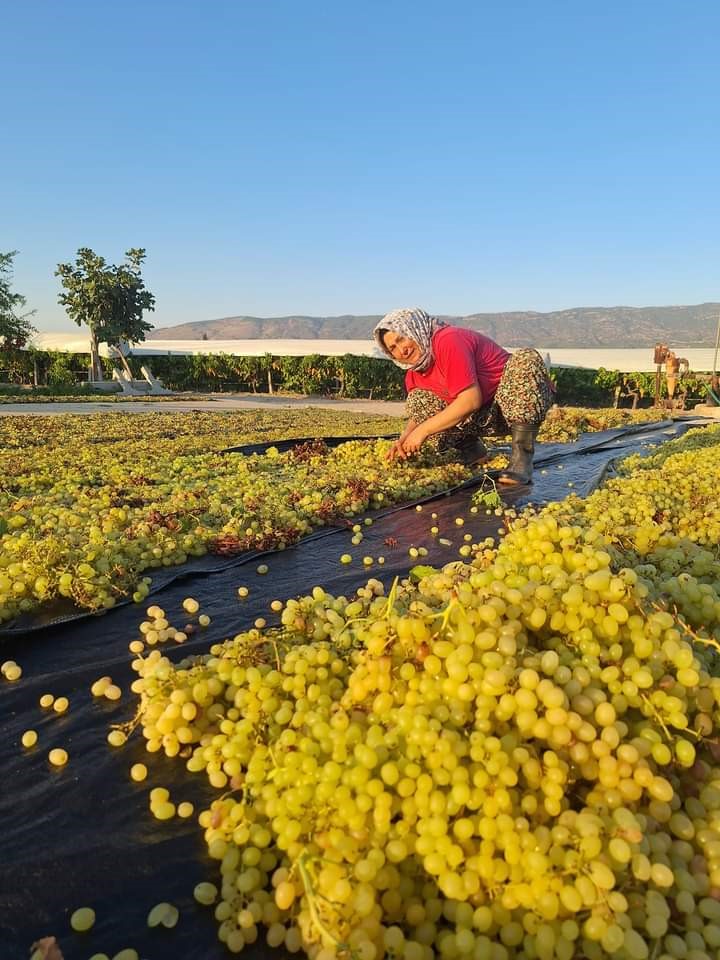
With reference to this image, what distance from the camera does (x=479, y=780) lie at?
165 cm

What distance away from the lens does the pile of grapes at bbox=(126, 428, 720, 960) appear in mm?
1535

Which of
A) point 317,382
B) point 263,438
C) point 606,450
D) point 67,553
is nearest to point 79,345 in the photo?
point 317,382

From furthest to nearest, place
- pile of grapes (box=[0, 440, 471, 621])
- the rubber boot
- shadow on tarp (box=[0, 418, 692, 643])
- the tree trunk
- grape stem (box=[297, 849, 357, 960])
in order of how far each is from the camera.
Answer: the tree trunk < the rubber boot < pile of grapes (box=[0, 440, 471, 621]) < shadow on tarp (box=[0, 418, 692, 643]) < grape stem (box=[297, 849, 357, 960])

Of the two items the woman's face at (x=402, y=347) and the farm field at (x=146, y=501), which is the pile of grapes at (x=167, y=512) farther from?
the woman's face at (x=402, y=347)

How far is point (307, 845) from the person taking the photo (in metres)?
1.74

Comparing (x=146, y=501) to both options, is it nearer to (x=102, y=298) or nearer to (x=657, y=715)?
(x=657, y=715)

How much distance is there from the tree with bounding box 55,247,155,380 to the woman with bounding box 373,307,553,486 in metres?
36.8

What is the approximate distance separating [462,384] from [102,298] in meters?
38.3

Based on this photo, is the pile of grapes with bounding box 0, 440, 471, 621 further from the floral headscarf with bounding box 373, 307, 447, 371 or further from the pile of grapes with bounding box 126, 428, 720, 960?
the pile of grapes with bounding box 126, 428, 720, 960

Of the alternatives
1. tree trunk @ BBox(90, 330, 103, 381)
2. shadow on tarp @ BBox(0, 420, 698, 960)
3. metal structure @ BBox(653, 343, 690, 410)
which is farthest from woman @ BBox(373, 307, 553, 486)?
tree trunk @ BBox(90, 330, 103, 381)

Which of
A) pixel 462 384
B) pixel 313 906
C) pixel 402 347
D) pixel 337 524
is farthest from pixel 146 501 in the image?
pixel 313 906

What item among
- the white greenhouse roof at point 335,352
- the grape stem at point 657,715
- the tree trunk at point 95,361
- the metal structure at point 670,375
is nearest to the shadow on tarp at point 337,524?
the grape stem at point 657,715

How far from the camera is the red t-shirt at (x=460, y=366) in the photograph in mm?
7562

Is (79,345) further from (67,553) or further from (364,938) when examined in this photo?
(364,938)
